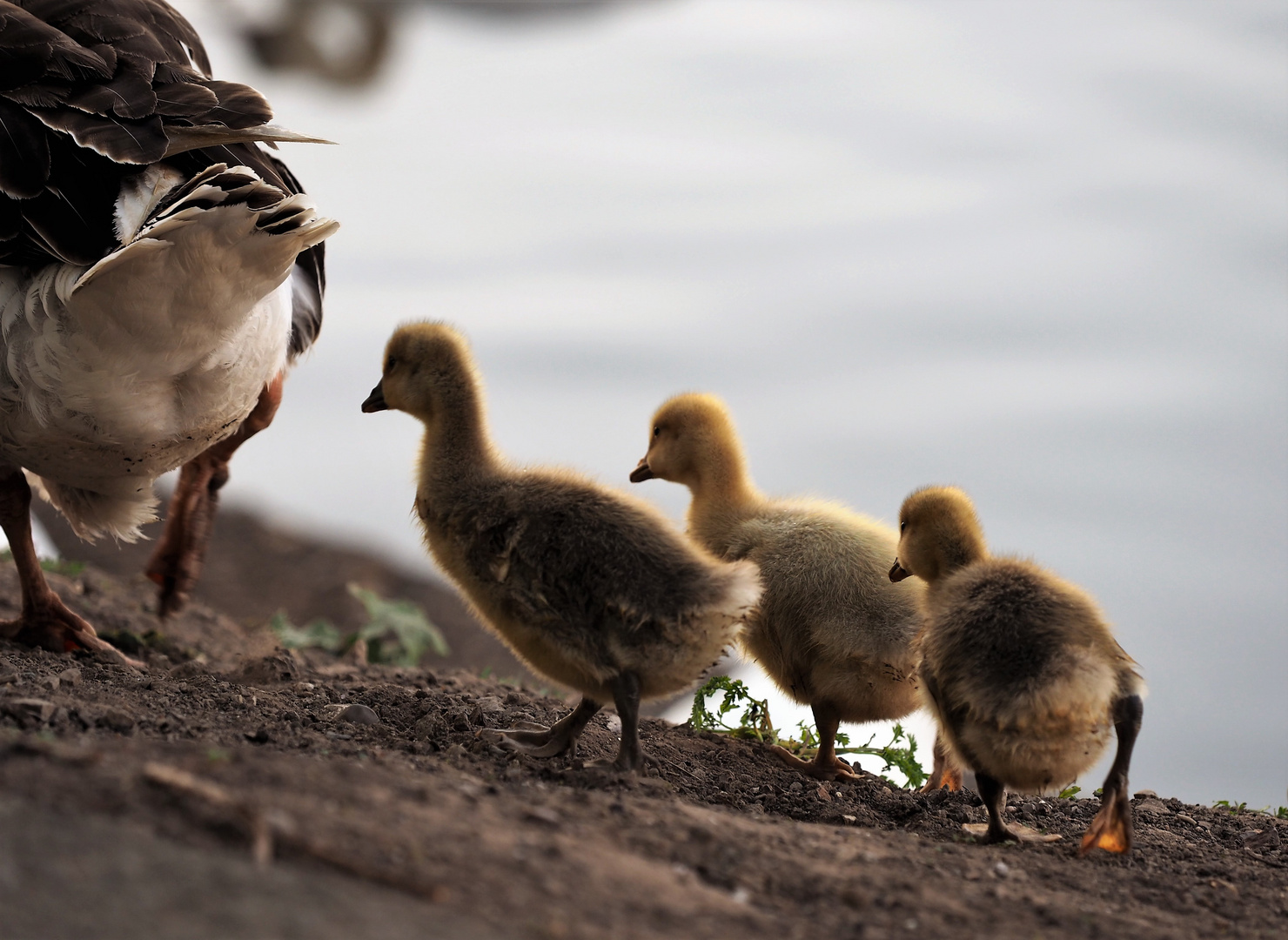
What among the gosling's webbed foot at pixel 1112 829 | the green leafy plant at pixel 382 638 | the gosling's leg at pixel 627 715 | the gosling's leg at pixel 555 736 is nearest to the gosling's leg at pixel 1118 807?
the gosling's webbed foot at pixel 1112 829

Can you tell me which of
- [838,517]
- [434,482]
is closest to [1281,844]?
[838,517]

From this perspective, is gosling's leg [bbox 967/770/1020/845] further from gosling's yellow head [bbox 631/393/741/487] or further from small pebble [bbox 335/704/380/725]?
small pebble [bbox 335/704/380/725]

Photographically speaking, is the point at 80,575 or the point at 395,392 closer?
the point at 395,392

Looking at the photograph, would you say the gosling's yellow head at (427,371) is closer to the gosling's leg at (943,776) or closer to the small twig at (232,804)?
the small twig at (232,804)

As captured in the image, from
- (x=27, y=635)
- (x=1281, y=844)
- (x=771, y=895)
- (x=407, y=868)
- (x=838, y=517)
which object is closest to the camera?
(x=407, y=868)

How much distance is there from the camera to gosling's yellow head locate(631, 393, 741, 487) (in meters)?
4.71

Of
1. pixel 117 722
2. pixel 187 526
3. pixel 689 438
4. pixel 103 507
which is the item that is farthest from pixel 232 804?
pixel 187 526

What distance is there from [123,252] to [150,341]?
521 millimetres

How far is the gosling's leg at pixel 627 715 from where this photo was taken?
3.60m

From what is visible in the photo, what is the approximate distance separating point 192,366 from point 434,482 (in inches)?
51.2

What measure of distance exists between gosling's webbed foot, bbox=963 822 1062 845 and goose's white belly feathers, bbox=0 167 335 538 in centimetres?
289

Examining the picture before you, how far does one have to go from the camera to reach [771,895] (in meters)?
2.66

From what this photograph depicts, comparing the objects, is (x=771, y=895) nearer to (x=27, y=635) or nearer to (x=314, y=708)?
(x=314, y=708)

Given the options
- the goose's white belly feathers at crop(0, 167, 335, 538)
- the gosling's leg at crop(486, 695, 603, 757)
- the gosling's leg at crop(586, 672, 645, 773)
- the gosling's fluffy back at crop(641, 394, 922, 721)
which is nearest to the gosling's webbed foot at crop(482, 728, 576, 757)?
the gosling's leg at crop(486, 695, 603, 757)
